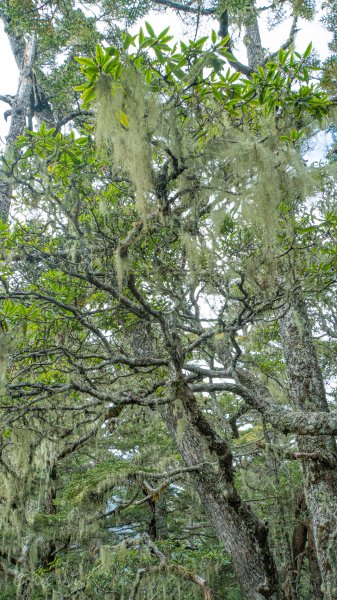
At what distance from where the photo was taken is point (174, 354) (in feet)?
10.7

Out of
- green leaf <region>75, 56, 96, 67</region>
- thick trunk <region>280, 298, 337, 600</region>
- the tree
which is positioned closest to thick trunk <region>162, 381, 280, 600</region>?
the tree

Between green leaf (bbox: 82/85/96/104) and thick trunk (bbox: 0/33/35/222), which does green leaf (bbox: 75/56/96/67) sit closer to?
green leaf (bbox: 82/85/96/104)

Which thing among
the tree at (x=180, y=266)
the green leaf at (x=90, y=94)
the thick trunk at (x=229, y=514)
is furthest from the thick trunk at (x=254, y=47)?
the thick trunk at (x=229, y=514)

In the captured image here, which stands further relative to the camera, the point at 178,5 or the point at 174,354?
the point at 178,5

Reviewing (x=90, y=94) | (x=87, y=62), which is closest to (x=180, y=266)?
(x=90, y=94)

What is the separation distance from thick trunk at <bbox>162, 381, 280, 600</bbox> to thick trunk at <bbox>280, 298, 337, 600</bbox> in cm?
43

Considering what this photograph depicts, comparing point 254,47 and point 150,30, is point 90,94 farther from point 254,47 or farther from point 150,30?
point 254,47

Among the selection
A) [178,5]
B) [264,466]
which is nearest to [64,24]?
[178,5]

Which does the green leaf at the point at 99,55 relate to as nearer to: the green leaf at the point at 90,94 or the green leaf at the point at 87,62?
the green leaf at the point at 87,62

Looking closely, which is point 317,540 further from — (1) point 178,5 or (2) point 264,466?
(1) point 178,5

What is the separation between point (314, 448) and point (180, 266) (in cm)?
198

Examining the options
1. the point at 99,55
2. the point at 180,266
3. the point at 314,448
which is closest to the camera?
the point at 99,55

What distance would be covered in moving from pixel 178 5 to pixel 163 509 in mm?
7253

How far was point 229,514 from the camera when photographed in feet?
12.1
